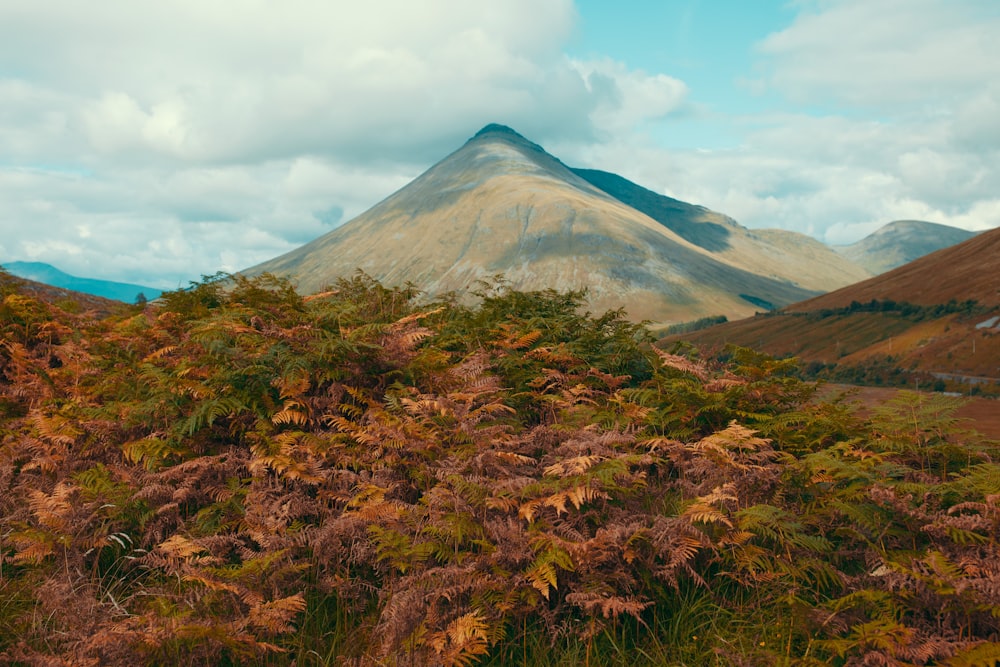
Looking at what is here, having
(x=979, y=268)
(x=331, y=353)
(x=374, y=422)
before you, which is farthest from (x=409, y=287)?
(x=979, y=268)

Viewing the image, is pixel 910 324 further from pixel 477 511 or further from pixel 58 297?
pixel 477 511

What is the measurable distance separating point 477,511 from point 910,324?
13192 centimetres

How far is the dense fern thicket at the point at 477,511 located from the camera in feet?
12.8

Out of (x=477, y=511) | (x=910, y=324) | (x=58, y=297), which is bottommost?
(x=910, y=324)

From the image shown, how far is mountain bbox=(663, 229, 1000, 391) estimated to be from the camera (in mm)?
87375

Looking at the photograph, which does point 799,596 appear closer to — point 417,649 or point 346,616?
point 417,649

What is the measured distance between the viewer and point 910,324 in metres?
111

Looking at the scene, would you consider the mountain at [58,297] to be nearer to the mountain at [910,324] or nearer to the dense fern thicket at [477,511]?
the dense fern thicket at [477,511]

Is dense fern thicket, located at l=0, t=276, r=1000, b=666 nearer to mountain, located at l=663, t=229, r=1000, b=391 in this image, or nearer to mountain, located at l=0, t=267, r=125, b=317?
mountain, located at l=0, t=267, r=125, b=317

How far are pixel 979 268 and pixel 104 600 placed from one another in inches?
5945

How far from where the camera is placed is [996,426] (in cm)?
967

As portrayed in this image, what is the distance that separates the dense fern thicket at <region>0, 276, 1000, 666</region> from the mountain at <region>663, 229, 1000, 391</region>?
72494 millimetres

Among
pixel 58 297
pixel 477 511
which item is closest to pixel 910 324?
pixel 58 297

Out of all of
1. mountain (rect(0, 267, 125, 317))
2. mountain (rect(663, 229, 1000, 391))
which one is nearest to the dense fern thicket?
mountain (rect(0, 267, 125, 317))
